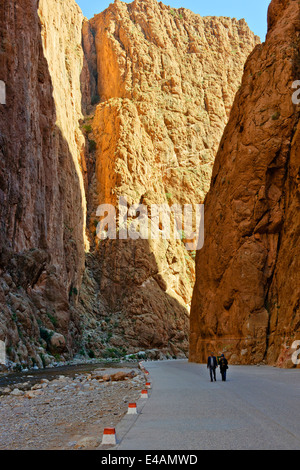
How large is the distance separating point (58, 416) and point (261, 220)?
22.1 m

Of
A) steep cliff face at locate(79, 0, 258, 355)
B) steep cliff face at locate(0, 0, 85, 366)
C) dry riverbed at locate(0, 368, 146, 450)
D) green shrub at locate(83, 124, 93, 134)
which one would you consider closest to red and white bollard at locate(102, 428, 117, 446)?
dry riverbed at locate(0, 368, 146, 450)

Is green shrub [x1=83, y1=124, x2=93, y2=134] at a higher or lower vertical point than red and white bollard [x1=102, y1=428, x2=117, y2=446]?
higher

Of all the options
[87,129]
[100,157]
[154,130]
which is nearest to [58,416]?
[100,157]

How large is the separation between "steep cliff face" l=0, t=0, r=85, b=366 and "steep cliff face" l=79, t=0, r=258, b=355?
9994mm

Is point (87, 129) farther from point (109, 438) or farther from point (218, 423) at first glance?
point (109, 438)

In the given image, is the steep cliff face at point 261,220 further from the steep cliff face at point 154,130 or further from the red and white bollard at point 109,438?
the steep cliff face at point 154,130

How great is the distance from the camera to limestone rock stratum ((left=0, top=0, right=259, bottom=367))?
39.8m

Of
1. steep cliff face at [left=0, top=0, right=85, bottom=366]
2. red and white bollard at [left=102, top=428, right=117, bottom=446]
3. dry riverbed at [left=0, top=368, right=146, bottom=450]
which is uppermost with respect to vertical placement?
steep cliff face at [left=0, top=0, right=85, bottom=366]

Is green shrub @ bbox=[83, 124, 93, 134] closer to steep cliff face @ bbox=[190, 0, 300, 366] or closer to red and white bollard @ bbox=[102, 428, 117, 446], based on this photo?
steep cliff face @ bbox=[190, 0, 300, 366]

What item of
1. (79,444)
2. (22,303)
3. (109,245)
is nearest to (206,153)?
(109,245)

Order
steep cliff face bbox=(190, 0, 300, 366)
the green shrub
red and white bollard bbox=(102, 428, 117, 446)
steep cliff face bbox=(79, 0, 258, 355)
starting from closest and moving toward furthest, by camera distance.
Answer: red and white bollard bbox=(102, 428, 117, 446), steep cliff face bbox=(190, 0, 300, 366), steep cliff face bbox=(79, 0, 258, 355), the green shrub

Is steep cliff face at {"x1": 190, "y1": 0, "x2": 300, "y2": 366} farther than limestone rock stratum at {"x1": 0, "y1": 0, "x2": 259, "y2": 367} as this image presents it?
No

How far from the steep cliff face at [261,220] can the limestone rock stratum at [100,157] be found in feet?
46.0

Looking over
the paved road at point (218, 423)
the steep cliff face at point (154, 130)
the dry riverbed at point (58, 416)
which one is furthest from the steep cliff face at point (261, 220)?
the steep cliff face at point (154, 130)
